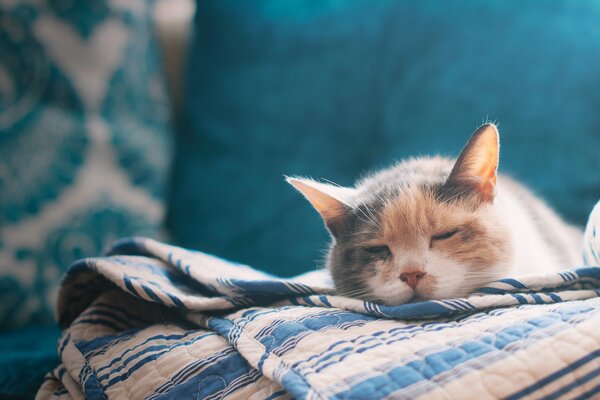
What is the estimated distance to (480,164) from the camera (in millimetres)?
782

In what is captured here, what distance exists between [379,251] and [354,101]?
0.62 m

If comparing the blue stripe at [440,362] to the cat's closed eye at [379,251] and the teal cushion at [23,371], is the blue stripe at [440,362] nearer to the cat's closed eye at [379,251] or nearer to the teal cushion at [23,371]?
the cat's closed eye at [379,251]

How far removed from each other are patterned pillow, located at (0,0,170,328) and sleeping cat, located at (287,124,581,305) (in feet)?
2.30

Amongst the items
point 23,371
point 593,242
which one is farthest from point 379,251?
point 23,371

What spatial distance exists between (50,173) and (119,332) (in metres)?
0.65

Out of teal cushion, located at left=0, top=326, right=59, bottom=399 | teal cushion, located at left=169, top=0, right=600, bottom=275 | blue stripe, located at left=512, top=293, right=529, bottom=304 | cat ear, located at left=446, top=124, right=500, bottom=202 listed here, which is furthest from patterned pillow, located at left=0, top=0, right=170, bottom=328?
blue stripe, located at left=512, top=293, right=529, bottom=304

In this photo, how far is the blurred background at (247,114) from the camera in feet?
3.71

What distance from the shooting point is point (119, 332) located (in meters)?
0.80

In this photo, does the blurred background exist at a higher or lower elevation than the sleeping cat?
higher

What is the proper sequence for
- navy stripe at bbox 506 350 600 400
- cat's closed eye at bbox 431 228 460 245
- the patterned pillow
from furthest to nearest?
the patterned pillow → cat's closed eye at bbox 431 228 460 245 → navy stripe at bbox 506 350 600 400

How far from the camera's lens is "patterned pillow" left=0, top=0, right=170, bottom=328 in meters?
1.24

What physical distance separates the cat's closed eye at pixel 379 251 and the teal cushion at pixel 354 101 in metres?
0.35

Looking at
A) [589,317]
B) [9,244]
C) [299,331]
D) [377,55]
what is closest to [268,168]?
[377,55]

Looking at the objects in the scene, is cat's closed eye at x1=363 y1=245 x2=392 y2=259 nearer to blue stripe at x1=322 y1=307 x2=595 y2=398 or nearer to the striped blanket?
the striped blanket
